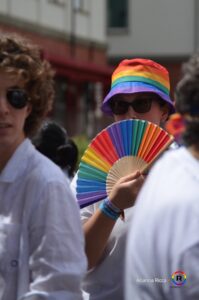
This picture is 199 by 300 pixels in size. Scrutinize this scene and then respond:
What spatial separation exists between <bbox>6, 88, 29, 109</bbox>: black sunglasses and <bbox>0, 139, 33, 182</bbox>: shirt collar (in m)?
0.13

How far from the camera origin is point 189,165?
2.33 m

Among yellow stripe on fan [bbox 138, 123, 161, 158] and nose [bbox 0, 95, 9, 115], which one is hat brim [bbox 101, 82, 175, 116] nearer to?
yellow stripe on fan [bbox 138, 123, 161, 158]

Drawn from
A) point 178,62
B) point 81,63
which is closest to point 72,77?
point 81,63

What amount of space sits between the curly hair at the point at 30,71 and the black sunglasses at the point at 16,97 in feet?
0.09

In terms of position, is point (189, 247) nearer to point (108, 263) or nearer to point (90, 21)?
point (108, 263)

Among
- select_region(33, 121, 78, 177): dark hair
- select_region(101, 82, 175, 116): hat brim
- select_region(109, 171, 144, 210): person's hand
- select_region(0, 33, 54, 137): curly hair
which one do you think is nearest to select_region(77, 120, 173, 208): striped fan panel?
select_region(109, 171, 144, 210): person's hand

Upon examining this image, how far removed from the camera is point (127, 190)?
3.23m

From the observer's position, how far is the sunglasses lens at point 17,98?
296cm

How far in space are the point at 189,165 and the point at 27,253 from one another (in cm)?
65

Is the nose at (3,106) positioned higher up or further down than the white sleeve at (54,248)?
higher up

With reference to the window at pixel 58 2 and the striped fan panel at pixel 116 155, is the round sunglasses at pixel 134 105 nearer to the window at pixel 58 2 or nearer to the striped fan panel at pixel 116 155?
the striped fan panel at pixel 116 155

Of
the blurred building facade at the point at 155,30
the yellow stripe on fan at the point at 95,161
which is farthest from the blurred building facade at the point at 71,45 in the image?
the yellow stripe on fan at the point at 95,161

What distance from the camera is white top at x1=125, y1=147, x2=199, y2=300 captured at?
2.24 m

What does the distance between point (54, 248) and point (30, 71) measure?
1.82 feet
